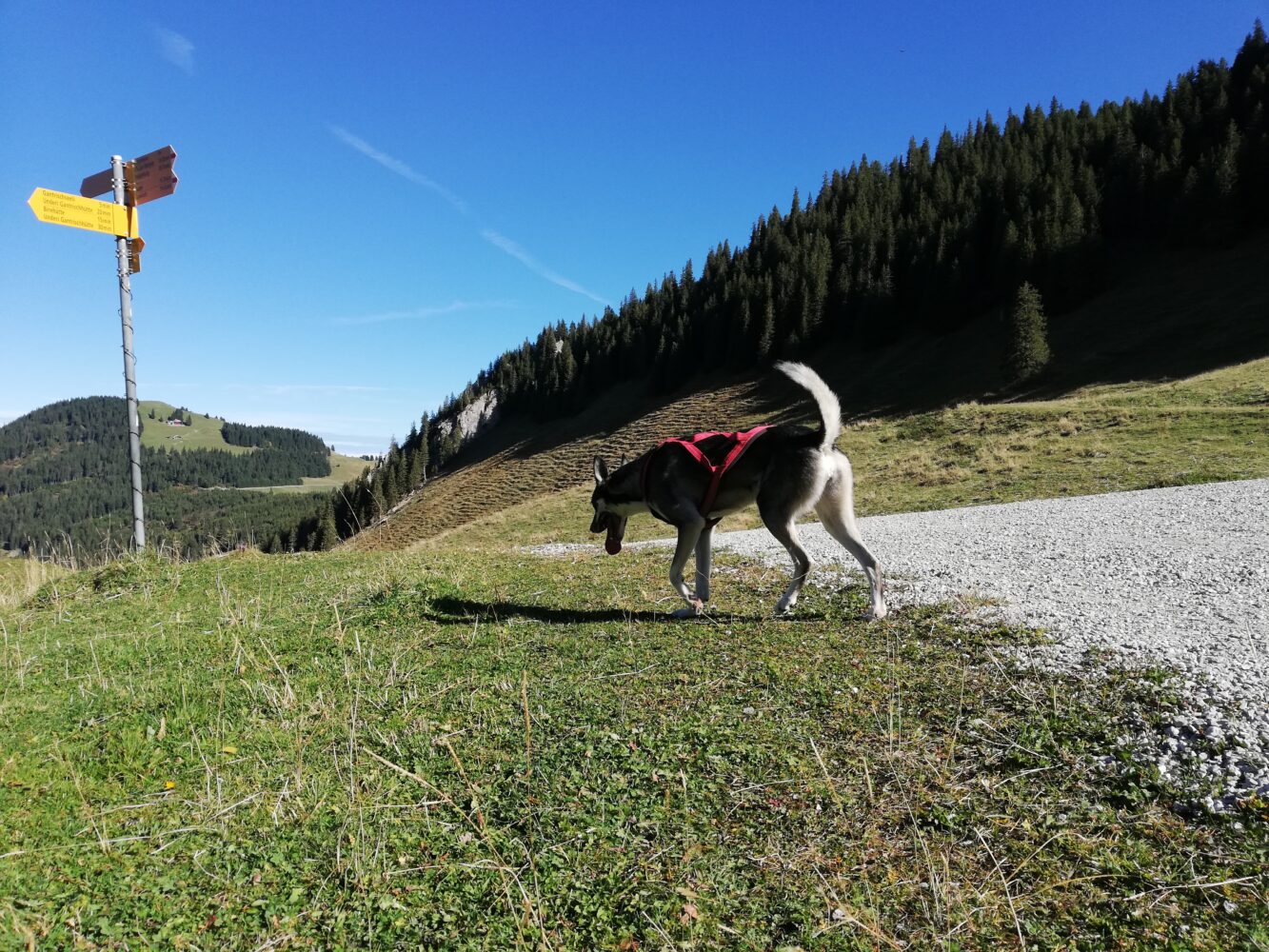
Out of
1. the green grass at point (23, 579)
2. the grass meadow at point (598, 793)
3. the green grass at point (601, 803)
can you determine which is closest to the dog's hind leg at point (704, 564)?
the grass meadow at point (598, 793)

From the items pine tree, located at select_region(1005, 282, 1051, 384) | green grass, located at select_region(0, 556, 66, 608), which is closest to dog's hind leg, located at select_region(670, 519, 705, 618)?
green grass, located at select_region(0, 556, 66, 608)

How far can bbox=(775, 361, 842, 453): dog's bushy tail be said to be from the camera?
7.06 meters

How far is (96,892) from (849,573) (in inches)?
335

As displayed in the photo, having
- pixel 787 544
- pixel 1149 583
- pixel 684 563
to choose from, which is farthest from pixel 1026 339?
pixel 684 563

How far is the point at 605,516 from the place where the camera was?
9297 millimetres

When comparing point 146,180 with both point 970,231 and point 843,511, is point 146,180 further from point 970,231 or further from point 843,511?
point 970,231

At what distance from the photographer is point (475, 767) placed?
3.81 metres

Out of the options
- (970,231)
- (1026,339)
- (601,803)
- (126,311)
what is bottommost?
(601,803)

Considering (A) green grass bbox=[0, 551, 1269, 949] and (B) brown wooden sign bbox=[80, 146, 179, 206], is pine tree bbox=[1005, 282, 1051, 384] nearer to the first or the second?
(A) green grass bbox=[0, 551, 1269, 949]

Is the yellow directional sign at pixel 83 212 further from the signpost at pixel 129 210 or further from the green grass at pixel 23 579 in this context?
the green grass at pixel 23 579

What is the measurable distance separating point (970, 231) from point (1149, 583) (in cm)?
8419

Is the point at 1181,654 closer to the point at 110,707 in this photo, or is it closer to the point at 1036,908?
the point at 1036,908

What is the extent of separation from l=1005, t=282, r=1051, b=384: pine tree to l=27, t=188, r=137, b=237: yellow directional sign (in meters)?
62.3

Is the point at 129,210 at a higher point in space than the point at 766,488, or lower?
higher
